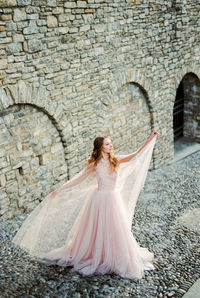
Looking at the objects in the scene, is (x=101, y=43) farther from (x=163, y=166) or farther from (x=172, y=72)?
(x=163, y=166)

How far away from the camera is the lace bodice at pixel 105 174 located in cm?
446

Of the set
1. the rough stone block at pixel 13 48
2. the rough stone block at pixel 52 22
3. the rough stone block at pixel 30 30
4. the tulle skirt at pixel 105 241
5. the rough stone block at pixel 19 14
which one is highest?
the rough stone block at pixel 19 14

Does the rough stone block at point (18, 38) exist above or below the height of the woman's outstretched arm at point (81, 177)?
above

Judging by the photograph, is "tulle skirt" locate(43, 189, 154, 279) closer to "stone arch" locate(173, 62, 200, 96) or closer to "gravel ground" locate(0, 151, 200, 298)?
"gravel ground" locate(0, 151, 200, 298)

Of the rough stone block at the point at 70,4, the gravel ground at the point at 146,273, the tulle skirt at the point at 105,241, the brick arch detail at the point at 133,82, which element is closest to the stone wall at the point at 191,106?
the brick arch detail at the point at 133,82

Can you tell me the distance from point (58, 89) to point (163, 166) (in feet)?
14.8

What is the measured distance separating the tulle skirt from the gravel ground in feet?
0.40

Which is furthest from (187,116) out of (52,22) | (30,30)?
(30,30)

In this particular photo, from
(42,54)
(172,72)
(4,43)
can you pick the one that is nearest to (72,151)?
(42,54)

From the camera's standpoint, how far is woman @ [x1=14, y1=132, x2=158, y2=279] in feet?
14.6

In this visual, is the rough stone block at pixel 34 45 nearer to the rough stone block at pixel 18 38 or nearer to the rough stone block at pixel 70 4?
the rough stone block at pixel 18 38

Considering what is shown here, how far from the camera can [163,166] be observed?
9.80 m

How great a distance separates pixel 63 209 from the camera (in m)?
4.78

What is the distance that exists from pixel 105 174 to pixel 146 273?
1.38m
